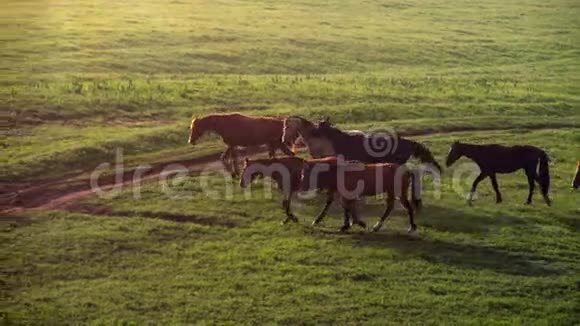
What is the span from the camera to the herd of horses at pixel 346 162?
17047mm

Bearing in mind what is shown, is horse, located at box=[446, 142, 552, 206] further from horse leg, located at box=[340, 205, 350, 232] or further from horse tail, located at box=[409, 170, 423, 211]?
horse leg, located at box=[340, 205, 350, 232]

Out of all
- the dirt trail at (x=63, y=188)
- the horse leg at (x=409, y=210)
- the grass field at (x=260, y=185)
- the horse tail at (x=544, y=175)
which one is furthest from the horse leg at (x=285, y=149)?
the horse tail at (x=544, y=175)

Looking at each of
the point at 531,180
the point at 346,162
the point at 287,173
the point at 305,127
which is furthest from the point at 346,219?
the point at 531,180

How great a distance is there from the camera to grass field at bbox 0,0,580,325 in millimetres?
13867

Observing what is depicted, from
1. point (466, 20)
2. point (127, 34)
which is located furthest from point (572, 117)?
point (466, 20)

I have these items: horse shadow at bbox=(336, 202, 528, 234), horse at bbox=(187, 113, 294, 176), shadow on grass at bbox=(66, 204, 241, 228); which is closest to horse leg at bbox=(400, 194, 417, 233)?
horse shadow at bbox=(336, 202, 528, 234)

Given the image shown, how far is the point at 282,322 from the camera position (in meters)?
13.0

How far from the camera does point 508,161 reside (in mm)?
19828

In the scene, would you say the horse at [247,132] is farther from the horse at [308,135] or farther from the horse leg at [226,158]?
the horse at [308,135]

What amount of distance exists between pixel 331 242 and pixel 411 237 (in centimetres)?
171

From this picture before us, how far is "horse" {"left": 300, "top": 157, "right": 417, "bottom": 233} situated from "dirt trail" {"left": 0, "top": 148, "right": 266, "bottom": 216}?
5.48 metres

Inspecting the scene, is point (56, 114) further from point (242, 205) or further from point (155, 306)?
point (155, 306)

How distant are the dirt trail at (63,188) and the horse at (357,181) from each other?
5.48m

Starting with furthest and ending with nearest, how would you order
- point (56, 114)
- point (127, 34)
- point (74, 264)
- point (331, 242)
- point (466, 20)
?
point (466, 20) → point (127, 34) → point (56, 114) → point (331, 242) → point (74, 264)
